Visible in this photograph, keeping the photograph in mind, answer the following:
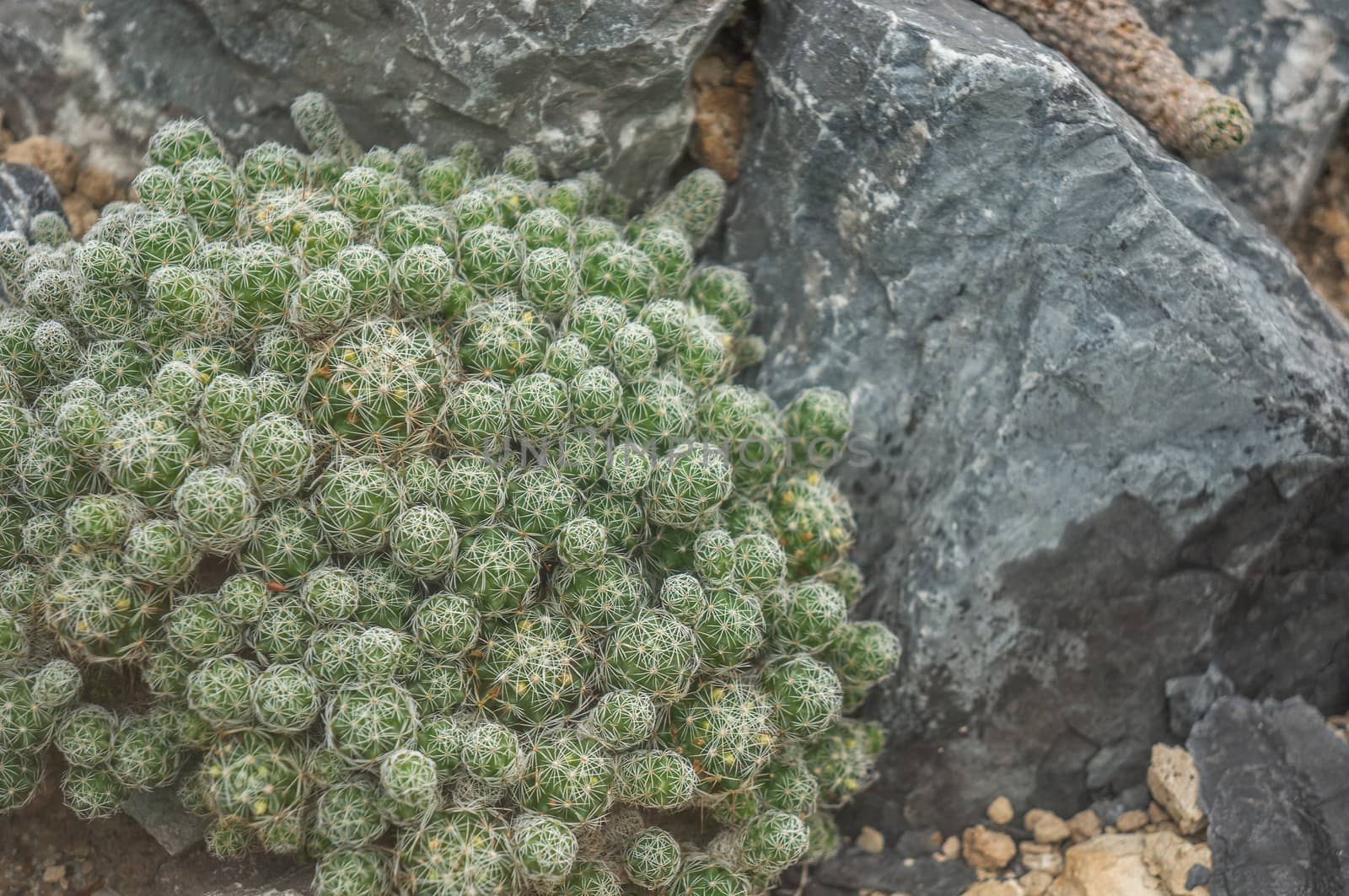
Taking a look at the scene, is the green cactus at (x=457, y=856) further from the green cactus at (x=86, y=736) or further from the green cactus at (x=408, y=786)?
the green cactus at (x=86, y=736)

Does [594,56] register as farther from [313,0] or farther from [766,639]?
[766,639]

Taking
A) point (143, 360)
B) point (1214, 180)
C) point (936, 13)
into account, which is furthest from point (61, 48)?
point (1214, 180)

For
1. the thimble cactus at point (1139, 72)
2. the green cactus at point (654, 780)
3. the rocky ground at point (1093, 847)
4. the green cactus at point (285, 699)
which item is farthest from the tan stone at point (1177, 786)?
the green cactus at point (285, 699)

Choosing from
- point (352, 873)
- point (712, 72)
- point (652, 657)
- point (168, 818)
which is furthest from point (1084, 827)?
point (712, 72)

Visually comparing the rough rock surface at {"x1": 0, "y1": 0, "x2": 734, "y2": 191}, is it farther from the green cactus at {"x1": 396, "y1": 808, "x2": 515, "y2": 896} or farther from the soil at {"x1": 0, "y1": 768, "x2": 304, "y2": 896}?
the soil at {"x1": 0, "y1": 768, "x2": 304, "y2": 896}

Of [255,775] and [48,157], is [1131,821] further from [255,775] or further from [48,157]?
[48,157]

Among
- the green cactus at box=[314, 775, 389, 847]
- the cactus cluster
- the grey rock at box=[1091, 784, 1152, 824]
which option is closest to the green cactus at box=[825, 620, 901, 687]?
the cactus cluster
